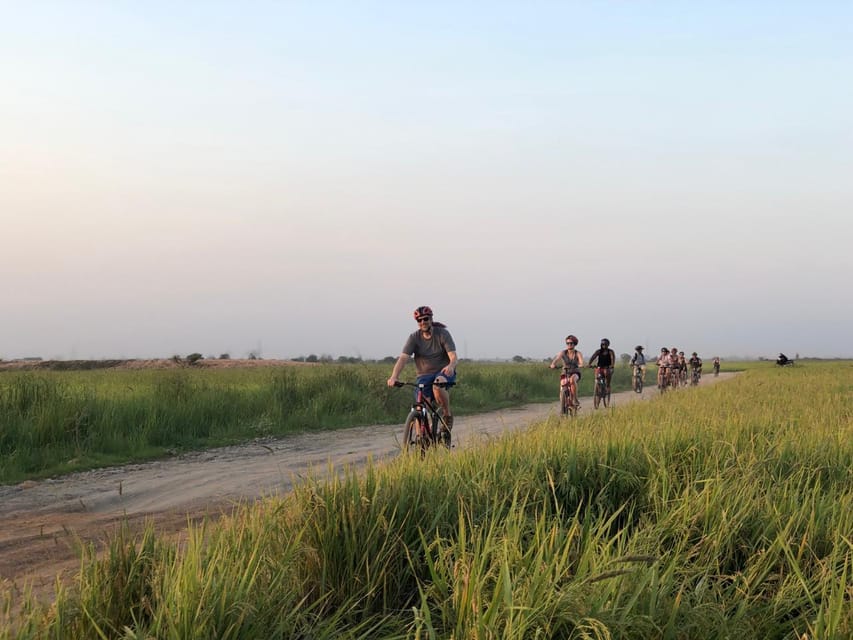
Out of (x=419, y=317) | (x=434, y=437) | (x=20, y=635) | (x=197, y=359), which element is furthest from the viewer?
(x=197, y=359)

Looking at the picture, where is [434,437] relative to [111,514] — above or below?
above

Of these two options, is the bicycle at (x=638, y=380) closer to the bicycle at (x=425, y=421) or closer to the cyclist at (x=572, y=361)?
the cyclist at (x=572, y=361)

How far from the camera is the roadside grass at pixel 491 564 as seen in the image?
8.32 feet

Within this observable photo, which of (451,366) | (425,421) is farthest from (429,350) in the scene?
(425,421)

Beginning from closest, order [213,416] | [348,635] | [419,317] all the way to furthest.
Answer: [348,635] < [419,317] < [213,416]

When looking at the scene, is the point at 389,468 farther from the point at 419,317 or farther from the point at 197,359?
the point at 197,359

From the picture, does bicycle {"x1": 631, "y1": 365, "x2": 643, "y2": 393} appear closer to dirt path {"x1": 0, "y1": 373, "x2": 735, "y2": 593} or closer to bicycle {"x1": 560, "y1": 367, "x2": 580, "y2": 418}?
bicycle {"x1": 560, "y1": 367, "x2": 580, "y2": 418}

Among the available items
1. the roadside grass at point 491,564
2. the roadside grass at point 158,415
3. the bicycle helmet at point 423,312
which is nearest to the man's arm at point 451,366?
the bicycle helmet at point 423,312

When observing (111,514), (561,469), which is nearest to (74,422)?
(111,514)

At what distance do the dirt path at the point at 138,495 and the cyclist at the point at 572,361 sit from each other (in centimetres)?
477

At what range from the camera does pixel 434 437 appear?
8.52 metres

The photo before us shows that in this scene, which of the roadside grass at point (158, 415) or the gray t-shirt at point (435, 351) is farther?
the roadside grass at point (158, 415)

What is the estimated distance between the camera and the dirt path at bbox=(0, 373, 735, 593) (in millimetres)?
4949

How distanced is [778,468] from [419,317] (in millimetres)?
5035
